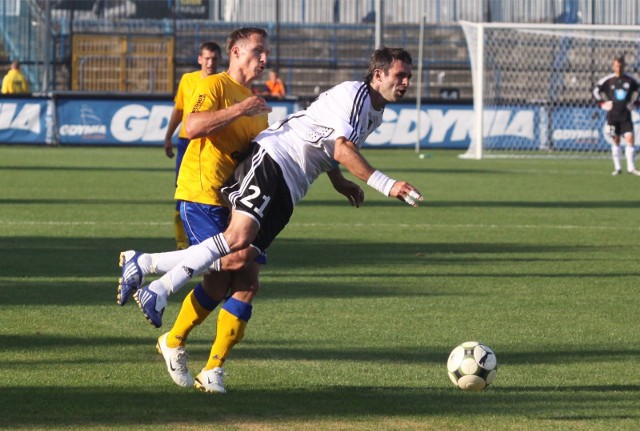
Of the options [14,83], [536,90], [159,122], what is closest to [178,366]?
[159,122]

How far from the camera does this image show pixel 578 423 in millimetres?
6254

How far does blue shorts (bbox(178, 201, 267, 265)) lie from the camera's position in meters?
7.34

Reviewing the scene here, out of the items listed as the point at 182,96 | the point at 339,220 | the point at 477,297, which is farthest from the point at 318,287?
the point at 339,220

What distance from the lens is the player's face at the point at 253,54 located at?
23.9 feet

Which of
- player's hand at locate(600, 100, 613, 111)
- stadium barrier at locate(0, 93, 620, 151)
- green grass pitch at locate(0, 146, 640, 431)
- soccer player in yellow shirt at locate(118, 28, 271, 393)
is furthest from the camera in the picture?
stadium barrier at locate(0, 93, 620, 151)

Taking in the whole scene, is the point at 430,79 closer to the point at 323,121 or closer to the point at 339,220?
the point at 339,220

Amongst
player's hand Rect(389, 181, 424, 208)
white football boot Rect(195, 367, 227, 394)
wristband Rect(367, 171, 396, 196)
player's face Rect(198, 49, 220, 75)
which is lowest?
white football boot Rect(195, 367, 227, 394)

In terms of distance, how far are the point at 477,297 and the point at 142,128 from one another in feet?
80.2

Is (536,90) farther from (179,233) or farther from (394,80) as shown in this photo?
(394,80)

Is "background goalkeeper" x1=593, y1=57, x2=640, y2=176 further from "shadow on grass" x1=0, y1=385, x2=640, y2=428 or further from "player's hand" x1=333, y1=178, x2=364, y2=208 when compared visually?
"shadow on grass" x1=0, y1=385, x2=640, y2=428

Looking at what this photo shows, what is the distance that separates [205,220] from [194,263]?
0.50 m

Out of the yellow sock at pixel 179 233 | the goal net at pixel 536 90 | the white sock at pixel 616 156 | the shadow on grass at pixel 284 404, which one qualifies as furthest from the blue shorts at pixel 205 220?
the goal net at pixel 536 90

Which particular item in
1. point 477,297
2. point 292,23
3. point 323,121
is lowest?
point 477,297

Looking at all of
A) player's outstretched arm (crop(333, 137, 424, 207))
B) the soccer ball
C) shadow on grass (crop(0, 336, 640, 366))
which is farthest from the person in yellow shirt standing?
the soccer ball
